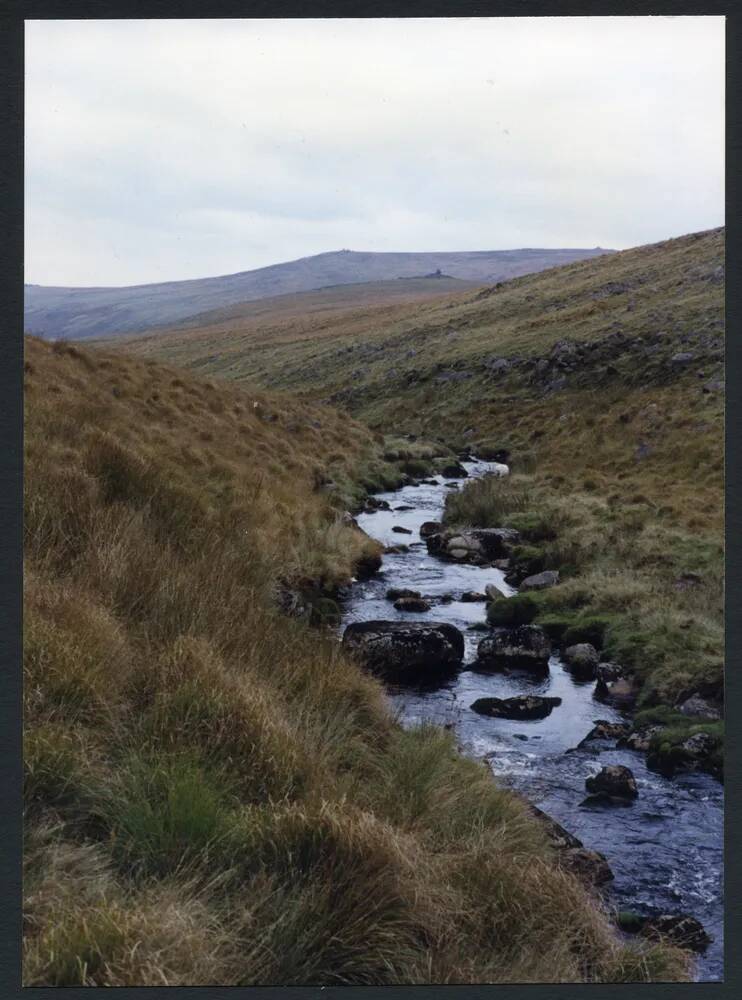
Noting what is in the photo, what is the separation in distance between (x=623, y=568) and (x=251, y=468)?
708 centimetres

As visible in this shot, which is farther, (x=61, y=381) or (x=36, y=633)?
(x=61, y=381)

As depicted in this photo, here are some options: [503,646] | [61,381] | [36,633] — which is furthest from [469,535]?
[36,633]

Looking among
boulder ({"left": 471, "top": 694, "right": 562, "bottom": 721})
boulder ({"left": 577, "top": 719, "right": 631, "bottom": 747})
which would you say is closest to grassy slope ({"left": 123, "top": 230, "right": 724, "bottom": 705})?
boulder ({"left": 577, "top": 719, "right": 631, "bottom": 747})

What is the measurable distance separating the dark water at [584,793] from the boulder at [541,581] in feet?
7.25

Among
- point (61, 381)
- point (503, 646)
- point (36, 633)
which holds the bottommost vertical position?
point (503, 646)

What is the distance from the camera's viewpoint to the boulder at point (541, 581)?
13.3m

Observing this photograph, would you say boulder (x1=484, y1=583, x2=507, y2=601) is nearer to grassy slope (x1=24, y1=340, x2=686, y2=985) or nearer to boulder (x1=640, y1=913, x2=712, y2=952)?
grassy slope (x1=24, y1=340, x2=686, y2=985)

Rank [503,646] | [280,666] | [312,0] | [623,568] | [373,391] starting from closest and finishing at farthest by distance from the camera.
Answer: [312,0] < [280,666] < [503,646] < [623,568] < [373,391]

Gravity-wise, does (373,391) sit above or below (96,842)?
above

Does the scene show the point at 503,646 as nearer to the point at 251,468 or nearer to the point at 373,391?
the point at 251,468

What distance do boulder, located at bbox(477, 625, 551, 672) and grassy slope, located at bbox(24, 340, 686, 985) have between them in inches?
129

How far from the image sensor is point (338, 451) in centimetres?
2536

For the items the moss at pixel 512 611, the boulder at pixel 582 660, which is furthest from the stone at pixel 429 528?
the boulder at pixel 582 660

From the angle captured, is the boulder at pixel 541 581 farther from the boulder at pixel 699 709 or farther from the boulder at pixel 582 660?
the boulder at pixel 699 709
